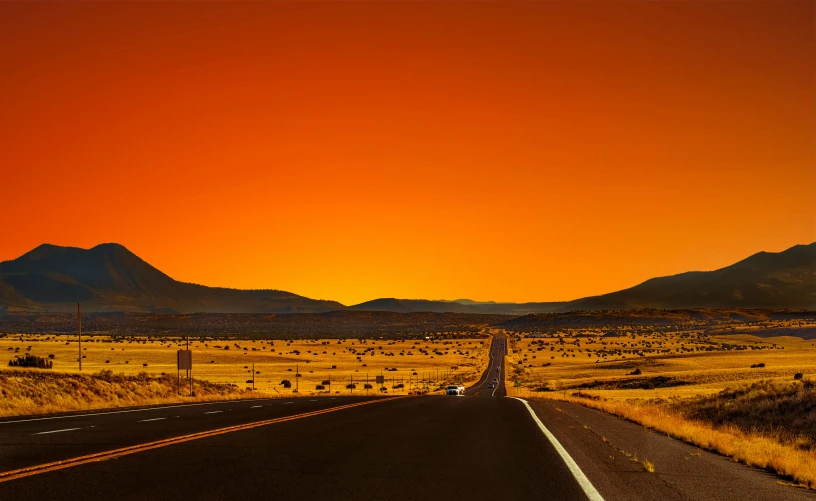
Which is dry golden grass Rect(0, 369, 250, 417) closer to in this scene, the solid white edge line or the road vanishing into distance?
the road vanishing into distance

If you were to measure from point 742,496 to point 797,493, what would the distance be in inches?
43.5

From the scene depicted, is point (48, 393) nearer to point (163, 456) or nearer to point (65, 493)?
point (163, 456)

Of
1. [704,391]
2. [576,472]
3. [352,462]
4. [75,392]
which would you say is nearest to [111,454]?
[352,462]

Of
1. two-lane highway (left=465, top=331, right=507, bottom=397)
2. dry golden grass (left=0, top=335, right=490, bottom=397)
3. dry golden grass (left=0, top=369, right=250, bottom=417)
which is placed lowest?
two-lane highway (left=465, top=331, right=507, bottom=397)

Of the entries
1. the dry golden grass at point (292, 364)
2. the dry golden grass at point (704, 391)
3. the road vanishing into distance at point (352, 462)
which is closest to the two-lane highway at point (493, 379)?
the dry golden grass at point (704, 391)

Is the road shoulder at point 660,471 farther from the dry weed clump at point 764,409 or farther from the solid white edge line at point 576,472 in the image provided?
the dry weed clump at point 764,409

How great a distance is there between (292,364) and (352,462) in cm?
10832

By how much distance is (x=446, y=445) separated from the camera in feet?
52.4

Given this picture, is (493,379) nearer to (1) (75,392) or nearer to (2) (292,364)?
(2) (292,364)

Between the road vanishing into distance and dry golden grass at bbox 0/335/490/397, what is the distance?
5509 centimetres

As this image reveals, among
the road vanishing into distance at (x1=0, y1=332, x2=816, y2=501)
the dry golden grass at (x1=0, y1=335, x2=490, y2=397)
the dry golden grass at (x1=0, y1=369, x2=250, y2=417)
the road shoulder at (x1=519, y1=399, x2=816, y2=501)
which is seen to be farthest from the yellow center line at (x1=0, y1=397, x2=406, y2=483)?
the dry golden grass at (x1=0, y1=335, x2=490, y2=397)

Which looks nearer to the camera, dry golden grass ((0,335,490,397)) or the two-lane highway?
the two-lane highway

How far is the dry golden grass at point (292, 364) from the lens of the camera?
88.1 metres

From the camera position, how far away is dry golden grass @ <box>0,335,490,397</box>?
289 feet
